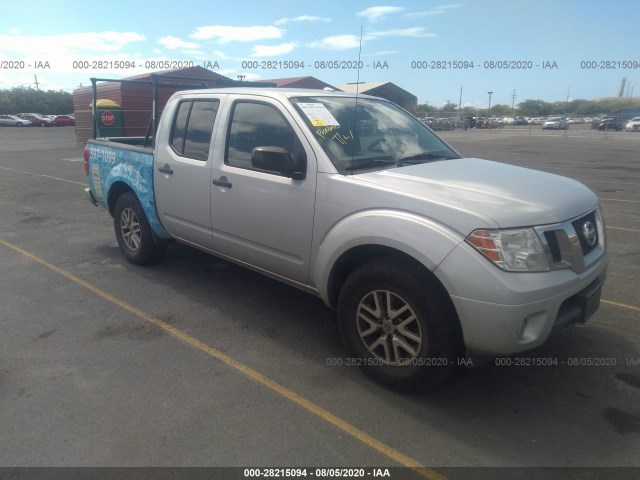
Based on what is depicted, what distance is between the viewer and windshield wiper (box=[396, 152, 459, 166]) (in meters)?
3.69

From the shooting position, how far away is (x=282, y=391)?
3168 mm

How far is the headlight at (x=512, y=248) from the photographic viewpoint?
8.69 ft

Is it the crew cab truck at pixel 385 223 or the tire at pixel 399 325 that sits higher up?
the crew cab truck at pixel 385 223

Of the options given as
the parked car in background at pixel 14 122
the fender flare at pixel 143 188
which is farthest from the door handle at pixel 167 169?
the parked car in background at pixel 14 122

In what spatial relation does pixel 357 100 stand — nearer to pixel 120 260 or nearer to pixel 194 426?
pixel 194 426

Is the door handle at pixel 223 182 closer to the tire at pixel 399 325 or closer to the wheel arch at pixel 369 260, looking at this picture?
the wheel arch at pixel 369 260

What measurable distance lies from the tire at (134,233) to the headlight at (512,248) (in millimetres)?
3754

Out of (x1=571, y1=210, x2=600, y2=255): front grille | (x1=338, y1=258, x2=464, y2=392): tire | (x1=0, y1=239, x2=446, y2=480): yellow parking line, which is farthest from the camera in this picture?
(x1=571, y1=210, x2=600, y2=255): front grille

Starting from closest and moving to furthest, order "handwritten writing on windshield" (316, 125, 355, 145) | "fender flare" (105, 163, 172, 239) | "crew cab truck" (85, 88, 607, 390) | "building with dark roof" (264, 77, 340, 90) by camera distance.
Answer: "crew cab truck" (85, 88, 607, 390), "handwritten writing on windshield" (316, 125, 355, 145), "fender flare" (105, 163, 172, 239), "building with dark roof" (264, 77, 340, 90)

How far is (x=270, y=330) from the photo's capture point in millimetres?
4035

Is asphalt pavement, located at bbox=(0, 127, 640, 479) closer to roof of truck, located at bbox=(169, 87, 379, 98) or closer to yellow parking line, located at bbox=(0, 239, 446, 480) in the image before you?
yellow parking line, located at bbox=(0, 239, 446, 480)

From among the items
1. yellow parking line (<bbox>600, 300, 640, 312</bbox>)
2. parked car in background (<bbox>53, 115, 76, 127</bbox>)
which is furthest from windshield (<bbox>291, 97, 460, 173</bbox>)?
parked car in background (<bbox>53, 115, 76, 127</bbox>)

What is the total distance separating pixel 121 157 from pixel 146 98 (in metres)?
18.0

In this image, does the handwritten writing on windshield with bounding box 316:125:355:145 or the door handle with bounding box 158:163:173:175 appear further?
the door handle with bounding box 158:163:173:175
